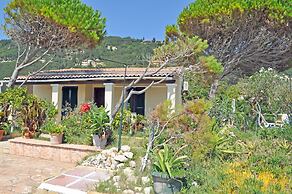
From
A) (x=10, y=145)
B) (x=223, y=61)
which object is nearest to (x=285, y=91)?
(x=223, y=61)

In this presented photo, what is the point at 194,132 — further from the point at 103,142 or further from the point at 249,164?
the point at 103,142

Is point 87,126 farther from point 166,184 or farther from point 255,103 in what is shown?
point 255,103

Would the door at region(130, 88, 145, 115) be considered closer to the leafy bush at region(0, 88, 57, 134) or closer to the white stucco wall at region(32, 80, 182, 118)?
the white stucco wall at region(32, 80, 182, 118)

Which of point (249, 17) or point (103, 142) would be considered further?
point (249, 17)

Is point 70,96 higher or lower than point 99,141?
higher

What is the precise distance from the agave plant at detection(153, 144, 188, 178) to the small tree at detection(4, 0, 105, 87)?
38.1 ft

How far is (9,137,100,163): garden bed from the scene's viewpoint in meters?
11.6

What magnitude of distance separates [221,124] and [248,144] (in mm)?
3122

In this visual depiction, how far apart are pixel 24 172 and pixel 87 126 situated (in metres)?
3.07

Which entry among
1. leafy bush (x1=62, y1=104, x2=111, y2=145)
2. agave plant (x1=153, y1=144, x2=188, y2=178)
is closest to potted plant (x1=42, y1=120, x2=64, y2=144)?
leafy bush (x1=62, y1=104, x2=111, y2=145)

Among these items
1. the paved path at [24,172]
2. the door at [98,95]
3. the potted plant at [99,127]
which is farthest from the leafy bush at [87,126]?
the door at [98,95]

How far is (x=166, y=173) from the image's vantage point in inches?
311

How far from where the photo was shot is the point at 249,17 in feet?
64.2

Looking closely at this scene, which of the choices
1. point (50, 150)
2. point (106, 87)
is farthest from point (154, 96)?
point (50, 150)
